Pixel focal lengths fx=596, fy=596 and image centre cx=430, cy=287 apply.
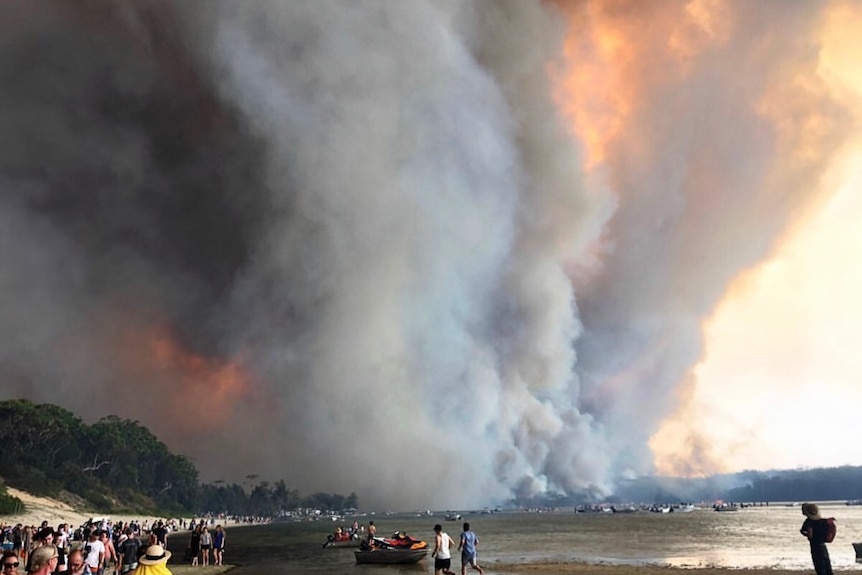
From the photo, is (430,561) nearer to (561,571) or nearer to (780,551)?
(561,571)

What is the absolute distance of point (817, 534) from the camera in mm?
14930

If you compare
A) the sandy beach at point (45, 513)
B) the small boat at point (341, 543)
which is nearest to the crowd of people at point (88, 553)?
the small boat at point (341, 543)

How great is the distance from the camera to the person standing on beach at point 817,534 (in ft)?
48.5

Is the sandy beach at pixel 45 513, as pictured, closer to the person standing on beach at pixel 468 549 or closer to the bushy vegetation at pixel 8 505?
the bushy vegetation at pixel 8 505

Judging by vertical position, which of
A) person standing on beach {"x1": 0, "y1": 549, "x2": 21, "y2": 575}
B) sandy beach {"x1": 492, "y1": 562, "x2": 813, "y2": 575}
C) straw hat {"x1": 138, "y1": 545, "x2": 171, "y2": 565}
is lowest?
sandy beach {"x1": 492, "y1": 562, "x2": 813, "y2": 575}

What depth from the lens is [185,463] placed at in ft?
590

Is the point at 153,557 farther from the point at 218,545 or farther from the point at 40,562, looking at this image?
the point at 218,545

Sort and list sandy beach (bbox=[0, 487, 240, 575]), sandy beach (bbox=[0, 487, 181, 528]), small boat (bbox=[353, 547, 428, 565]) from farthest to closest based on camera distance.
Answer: sandy beach (bbox=[0, 487, 181, 528]), sandy beach (bbox=[0, 487, 240, 575]), small boat (bbox=[353, 547, 428, 565])

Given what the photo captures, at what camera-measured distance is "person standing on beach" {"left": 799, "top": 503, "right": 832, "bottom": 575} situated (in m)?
14.8

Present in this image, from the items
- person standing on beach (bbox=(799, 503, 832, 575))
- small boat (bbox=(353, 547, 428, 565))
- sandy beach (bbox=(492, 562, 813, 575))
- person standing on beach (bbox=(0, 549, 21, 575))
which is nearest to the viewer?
person standing on beach (bbox=(0, 549, 21, 575))

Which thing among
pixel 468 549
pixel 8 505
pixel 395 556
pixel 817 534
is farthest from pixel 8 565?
pixel 8 505

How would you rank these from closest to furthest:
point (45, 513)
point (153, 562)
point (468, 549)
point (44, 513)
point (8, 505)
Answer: point (153, 562) → point (468, 549) → point (8, 505) → point (44, 513) → point (45, 513)

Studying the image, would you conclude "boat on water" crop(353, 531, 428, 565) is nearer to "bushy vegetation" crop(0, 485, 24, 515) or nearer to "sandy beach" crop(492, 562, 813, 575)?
"sandy beach" crop(492, 562, 813, 575)

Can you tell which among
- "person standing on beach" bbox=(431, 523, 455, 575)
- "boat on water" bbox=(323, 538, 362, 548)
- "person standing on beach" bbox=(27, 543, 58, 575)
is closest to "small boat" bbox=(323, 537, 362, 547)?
"boat on water" bbox=(323, 538, 362, 548)
